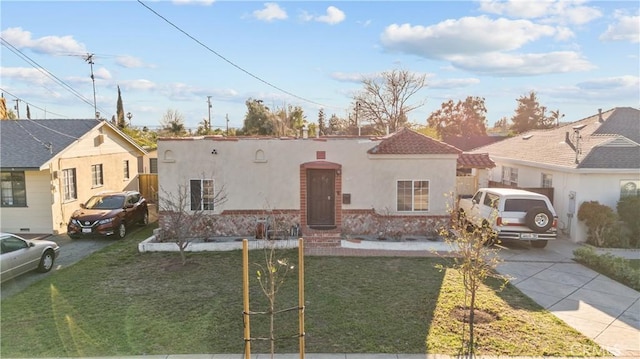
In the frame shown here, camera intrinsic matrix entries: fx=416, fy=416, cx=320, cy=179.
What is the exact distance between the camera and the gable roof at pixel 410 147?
15234 millimetres

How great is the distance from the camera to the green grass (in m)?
A: 7.19

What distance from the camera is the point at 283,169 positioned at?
15.2 m

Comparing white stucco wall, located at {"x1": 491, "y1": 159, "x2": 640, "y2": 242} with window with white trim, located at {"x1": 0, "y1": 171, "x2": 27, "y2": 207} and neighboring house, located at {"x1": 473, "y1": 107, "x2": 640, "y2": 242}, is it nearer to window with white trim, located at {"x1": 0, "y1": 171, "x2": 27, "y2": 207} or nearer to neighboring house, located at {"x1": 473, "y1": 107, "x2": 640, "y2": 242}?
neighboring house, located at {"x1": 473, "y1": 107, "x2": 640, "y2": 242}

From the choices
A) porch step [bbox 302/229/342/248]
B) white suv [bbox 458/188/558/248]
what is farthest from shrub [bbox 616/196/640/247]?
porch step [bbox 302/229/342/248]

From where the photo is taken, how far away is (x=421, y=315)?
27.9ft

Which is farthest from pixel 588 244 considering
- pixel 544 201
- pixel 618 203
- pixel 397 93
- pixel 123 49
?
pixel 397 93

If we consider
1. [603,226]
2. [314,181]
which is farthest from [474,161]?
[314,181]

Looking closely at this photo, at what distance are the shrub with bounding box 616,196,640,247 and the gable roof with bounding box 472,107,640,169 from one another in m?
1.30

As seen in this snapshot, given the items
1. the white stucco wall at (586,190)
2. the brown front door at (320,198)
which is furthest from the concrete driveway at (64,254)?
the white stucco wall at (586,190)

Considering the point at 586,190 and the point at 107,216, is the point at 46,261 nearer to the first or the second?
the point at 107,216

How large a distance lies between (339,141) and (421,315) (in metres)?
7.97

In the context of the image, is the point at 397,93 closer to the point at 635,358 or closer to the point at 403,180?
the point at 403,180

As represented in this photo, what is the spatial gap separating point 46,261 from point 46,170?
627 cm

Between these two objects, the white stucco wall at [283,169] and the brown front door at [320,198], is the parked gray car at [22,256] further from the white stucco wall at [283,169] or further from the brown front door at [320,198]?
the brown front door at [320,198]
